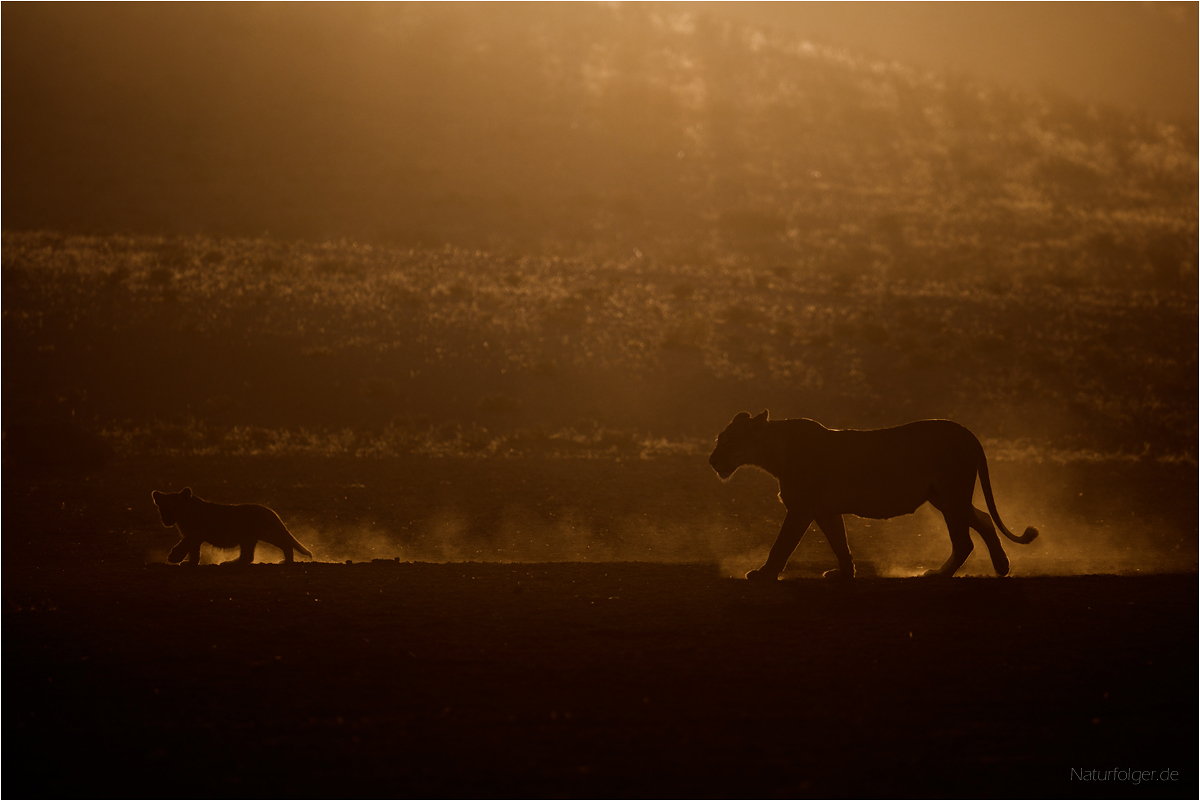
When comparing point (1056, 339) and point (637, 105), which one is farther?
point (637, 105)

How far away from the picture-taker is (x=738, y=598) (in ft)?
33.3

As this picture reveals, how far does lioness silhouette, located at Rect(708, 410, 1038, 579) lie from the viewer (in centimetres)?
1076

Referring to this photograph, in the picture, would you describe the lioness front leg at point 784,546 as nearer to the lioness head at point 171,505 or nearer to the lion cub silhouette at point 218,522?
the lion cub silhouette at point 218,522

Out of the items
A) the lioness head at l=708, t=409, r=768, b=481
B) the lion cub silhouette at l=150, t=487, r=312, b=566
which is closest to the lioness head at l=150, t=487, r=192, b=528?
the lion cub silhouette at l=150, t=487, r=312, b=566

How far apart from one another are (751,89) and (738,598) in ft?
204

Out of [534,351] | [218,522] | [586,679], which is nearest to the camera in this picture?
[586,679]

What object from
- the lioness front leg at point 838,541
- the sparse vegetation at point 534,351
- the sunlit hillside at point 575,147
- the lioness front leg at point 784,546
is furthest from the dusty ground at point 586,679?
the sunlit hillside at point 575,147

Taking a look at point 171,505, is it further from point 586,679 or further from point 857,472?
point 857,472

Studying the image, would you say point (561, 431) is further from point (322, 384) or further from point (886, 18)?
point (886, 18)

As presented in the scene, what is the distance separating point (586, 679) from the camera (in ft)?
25.9

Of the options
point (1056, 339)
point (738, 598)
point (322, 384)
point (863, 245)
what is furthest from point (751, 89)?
point (738, 598)

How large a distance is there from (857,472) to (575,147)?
4831 cm

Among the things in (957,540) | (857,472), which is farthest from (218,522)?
(957,540)

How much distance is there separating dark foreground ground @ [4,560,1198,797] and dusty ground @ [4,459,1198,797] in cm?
2
